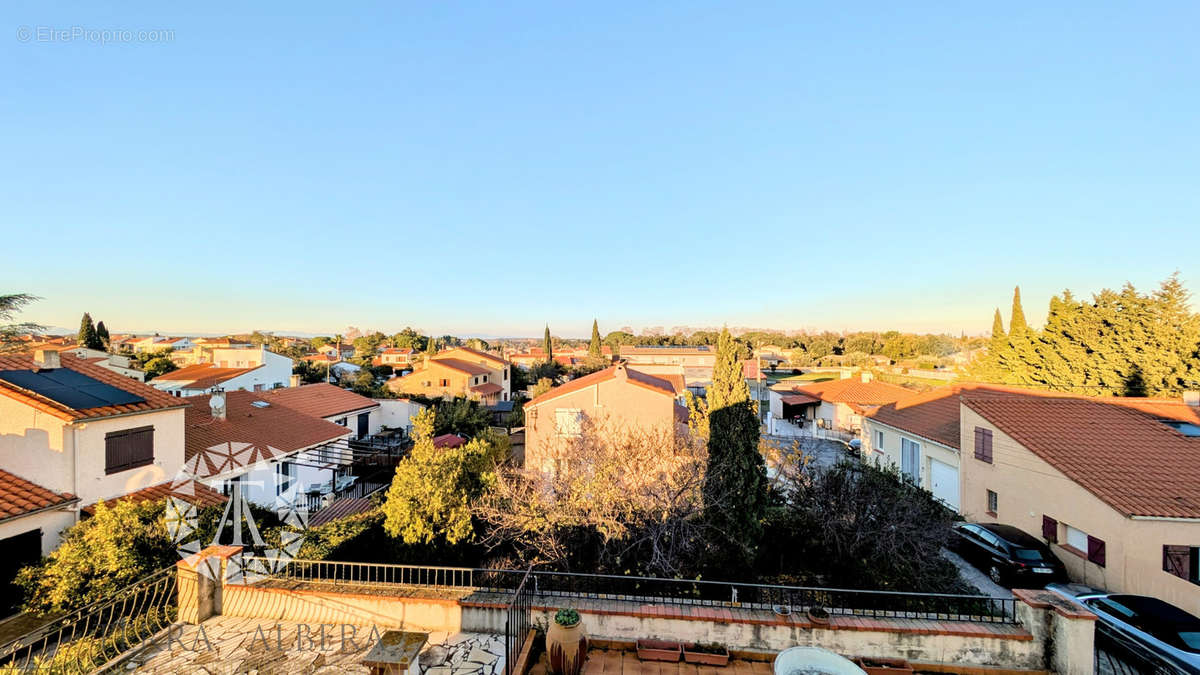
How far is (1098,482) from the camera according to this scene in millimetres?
10484

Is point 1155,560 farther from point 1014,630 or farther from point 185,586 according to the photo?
point 185,586

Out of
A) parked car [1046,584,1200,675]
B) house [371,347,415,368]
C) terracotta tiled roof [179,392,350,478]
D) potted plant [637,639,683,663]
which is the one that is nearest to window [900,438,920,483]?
parked car [1046,584,1200,675]

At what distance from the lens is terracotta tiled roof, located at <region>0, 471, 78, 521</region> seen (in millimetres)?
8305

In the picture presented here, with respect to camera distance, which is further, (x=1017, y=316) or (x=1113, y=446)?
(x=1017, y=316)

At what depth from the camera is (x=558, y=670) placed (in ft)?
17.8

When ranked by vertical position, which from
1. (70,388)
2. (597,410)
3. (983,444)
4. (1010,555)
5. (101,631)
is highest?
(70,388)

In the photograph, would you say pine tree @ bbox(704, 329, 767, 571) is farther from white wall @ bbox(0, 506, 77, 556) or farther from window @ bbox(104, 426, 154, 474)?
window @ bbox(104, 426, 154, 474)

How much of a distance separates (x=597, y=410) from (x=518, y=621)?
1189cm

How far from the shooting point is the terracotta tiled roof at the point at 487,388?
41659mm

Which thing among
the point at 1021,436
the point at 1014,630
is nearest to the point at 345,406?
the point at 1014,630

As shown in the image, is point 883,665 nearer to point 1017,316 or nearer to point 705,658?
point 705,658

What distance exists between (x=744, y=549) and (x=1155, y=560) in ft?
28.3

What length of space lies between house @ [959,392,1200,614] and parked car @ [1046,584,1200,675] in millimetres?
2667

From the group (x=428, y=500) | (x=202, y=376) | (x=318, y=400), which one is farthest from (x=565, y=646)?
(x=202, y=376)
